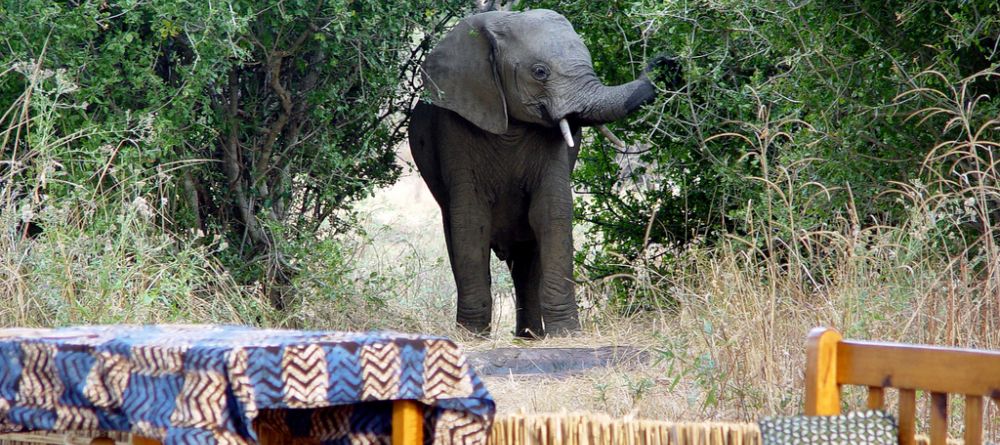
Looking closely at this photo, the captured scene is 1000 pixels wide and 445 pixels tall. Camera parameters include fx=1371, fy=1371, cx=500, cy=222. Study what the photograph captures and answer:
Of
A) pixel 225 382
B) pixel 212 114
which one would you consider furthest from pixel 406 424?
pixel 212 114

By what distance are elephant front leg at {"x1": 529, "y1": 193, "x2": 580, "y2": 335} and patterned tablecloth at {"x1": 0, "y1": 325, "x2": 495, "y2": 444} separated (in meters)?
4.99

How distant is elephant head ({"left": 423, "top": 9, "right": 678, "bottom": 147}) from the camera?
8734mm

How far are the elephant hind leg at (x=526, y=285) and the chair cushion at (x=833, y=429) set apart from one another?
674cm

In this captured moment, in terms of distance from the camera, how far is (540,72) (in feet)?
29.1

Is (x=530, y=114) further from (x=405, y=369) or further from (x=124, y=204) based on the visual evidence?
(x=405, y=369)

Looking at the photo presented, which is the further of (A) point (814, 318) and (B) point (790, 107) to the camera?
(B) point (790, 107)

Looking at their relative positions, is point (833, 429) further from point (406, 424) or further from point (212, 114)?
point (212, 114)

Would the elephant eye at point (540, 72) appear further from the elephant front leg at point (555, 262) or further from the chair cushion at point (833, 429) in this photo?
the chair cushion at point (833, 429)

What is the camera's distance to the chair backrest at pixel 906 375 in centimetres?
298

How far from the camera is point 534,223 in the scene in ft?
30.2

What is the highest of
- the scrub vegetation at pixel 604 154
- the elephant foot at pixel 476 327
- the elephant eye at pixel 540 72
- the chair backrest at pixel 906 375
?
the elephant eye at pixel 540 72

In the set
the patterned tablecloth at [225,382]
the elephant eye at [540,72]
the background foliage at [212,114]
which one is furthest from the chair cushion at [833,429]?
the elephant eye at [540,72]

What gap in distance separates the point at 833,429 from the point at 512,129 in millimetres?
6129

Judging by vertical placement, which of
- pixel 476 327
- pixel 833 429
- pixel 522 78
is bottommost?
pixel 476 327
